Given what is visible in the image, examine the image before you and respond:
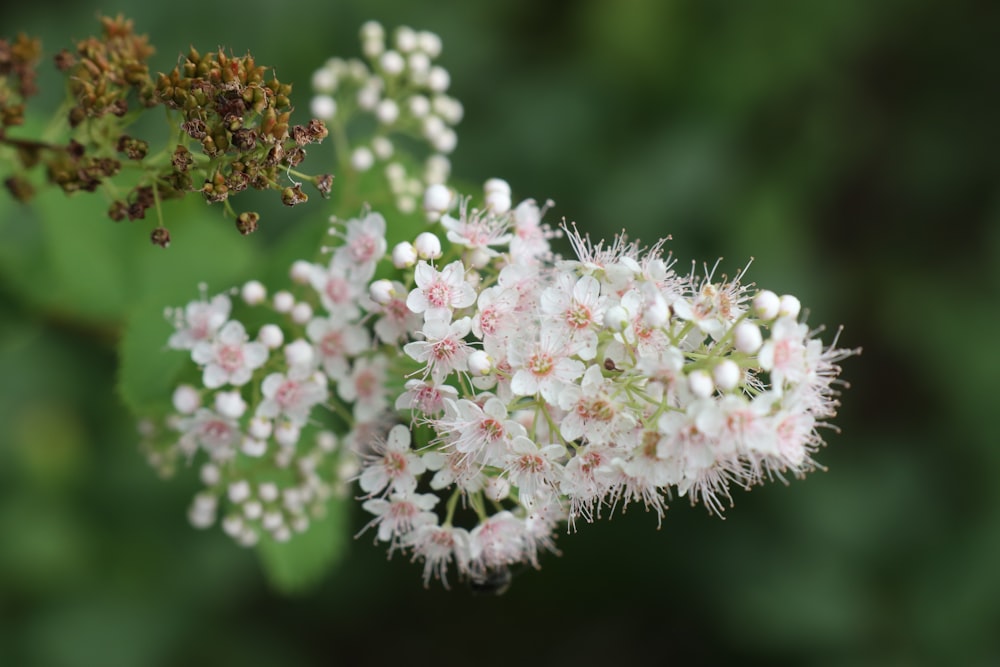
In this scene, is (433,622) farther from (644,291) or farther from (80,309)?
(644,291)

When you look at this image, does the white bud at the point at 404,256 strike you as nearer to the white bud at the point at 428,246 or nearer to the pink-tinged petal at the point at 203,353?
the white bud at the point at 428,246

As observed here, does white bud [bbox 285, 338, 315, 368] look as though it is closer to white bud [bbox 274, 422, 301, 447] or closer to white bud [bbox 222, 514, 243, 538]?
white bud [bbox 274, 422, 301, 447]

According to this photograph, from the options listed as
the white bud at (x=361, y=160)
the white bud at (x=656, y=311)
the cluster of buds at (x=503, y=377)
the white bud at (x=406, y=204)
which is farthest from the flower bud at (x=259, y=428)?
the white bud at (x=656, y=311)

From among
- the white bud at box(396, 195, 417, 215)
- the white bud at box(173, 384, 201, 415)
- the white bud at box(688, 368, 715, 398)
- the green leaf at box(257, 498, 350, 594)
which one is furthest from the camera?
the green leaf at box(257, 498, 350, 594)

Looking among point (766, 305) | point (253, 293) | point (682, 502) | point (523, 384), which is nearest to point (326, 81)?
point (253, 293)

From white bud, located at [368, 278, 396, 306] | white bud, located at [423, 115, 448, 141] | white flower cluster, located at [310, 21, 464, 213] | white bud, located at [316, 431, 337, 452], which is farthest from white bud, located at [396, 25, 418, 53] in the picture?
white bud, located at [316, 431, 337, 452]

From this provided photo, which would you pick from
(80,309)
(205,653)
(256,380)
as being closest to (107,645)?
(205,653)
